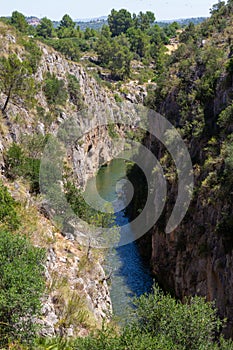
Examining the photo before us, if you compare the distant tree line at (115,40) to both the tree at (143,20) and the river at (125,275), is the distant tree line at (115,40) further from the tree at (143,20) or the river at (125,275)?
the river at (125,275)

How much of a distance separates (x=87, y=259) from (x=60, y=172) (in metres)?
14.6

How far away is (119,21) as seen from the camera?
142125 millimetres

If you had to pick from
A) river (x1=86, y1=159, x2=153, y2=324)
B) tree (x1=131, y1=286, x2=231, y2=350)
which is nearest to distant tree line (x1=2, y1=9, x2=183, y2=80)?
river (x1=86, y1=159, x2=153, y2=324)

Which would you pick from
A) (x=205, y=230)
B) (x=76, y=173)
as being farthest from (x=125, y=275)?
(x=76, y=173)

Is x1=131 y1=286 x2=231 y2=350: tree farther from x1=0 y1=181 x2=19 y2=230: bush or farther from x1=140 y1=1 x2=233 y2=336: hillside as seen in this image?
x1=140 y1=1 x2=233 y2=336: hillside

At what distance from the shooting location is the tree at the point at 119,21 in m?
142

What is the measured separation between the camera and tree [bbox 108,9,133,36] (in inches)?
5591

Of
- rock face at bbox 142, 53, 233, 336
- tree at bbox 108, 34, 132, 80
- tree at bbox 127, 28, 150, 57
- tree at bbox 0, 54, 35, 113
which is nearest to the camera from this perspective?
rock face at bbox 142, 53, 233, 336

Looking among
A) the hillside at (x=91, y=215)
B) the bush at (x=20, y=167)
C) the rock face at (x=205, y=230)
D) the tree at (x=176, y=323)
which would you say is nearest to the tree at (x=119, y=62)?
the hillside at (x=91, y=215)

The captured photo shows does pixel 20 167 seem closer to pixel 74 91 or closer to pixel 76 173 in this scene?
pixel 76 173

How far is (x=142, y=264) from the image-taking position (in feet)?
136

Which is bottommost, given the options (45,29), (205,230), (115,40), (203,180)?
(205,230)

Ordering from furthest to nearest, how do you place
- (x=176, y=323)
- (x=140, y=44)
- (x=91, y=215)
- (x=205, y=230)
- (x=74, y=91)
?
(x=140, y=44) < (x=74, y=91) < (x=91, y=215) < (x=205, y=230) < (x=176, y=323)

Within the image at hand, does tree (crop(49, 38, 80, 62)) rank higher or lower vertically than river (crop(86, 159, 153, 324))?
higher
